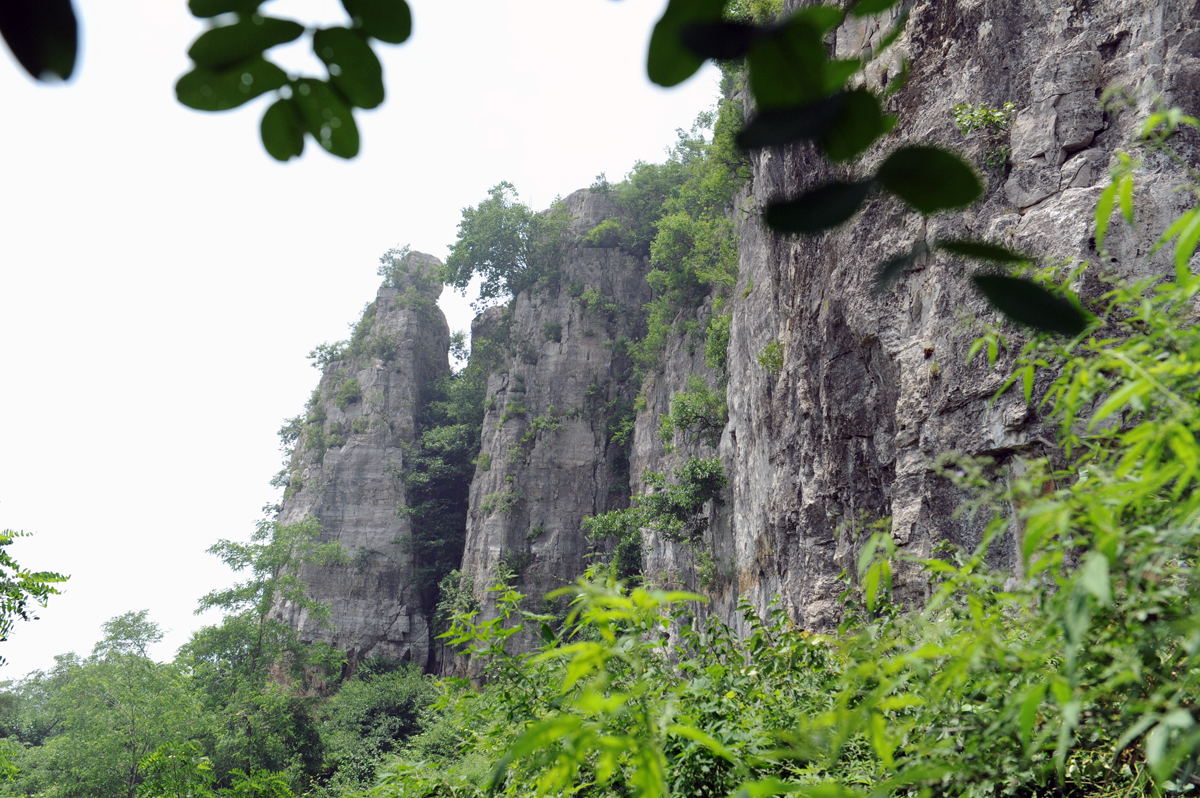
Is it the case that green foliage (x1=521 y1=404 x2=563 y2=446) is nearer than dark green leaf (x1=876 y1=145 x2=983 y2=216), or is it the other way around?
dark green leaf (x1=876 y1=145 x2=983 y2=216)

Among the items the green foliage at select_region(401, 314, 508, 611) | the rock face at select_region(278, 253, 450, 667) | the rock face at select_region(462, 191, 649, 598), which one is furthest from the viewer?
the green foliage at select_region(401, 314, 508, 611)

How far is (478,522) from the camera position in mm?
20172

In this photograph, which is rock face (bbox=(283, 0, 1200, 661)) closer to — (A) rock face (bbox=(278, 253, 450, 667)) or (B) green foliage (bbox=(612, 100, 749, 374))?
(B) green foliage (bbox=(612, 100, 749, 374))

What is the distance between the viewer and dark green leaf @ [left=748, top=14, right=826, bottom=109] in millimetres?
448

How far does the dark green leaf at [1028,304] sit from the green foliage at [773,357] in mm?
9017

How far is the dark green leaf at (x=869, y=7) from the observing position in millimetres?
491

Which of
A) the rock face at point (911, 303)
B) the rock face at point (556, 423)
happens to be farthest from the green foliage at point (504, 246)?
the rock face at point (911, 303)

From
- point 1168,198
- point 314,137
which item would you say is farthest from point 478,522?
point 314,137

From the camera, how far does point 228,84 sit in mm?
604

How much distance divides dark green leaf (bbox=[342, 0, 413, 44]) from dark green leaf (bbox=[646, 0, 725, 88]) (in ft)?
0.79

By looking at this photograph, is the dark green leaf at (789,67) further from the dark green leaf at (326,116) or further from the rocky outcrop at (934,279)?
the rocky outcrop at (934,279)

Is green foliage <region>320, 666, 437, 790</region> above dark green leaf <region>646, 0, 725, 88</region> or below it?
below

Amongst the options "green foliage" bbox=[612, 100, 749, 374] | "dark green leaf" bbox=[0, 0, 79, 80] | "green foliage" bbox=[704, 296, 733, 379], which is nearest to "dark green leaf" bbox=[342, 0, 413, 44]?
"dark green leaf" bbox=[0, 0, 79, 80]

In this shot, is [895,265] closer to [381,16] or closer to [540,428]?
[381,16]
